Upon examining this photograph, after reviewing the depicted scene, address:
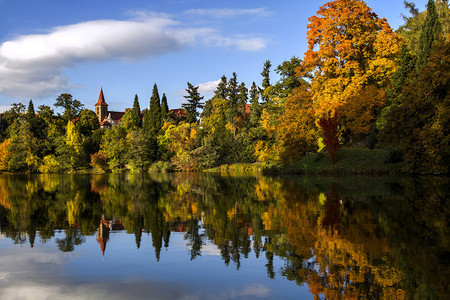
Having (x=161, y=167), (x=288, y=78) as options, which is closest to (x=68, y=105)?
(x=161, y=167)

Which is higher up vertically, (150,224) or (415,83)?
(415,83)

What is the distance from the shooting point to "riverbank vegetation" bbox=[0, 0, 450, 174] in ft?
85.0

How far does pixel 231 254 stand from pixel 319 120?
27.2 meters

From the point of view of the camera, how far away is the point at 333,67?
35.9 meters

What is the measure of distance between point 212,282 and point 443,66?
2478cm

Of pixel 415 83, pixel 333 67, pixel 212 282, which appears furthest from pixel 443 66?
pixel 212 282

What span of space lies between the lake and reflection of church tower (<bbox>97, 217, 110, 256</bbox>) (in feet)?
0.07

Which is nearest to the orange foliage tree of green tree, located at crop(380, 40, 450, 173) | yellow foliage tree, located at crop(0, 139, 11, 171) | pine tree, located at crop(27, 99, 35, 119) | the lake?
green tree, located at crop(380, 40, 450, 173)

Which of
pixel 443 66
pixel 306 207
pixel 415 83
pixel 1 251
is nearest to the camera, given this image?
pixel 1 251

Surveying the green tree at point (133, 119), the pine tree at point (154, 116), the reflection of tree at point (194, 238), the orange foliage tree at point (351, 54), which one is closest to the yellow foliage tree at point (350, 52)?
the orange foliage tree at point (351, 54)

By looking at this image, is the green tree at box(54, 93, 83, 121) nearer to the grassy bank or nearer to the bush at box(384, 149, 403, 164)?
the grassy bank

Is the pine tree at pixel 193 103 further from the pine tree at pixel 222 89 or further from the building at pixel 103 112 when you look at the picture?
the building at pixel 103 112

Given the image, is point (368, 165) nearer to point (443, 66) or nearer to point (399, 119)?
point (399, 119)

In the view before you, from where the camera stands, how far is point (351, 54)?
113 feet
